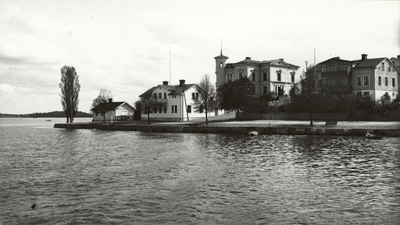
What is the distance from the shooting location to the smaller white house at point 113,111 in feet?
298

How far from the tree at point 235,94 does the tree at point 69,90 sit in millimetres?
36308

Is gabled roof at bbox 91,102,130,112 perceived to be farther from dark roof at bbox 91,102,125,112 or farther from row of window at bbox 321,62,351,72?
row of window at bbox 321,62,351,72

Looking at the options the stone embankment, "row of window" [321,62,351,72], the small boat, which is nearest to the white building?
the stone embankment

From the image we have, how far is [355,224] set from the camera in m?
10.7

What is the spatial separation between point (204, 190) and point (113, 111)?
78939 millimetres

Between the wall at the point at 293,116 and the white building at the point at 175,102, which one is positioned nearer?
the wall at the point at 293,116

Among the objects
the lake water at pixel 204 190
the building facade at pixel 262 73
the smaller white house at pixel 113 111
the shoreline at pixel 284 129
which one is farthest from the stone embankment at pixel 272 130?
the building facade at pixel 262 73

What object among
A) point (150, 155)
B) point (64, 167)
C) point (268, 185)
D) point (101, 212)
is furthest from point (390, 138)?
point (101, 212)

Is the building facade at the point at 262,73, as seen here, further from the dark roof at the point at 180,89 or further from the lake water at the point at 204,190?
the lake water at the point at 204,190

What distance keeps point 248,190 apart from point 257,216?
352 cm

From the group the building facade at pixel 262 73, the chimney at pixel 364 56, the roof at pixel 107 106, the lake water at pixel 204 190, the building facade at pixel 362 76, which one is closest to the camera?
the lake water at pixel 204 190

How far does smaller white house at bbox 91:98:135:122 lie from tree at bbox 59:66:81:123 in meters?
6.41

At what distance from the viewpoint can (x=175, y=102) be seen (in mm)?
77375

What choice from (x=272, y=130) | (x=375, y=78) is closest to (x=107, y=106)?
(x=272, y=130)
